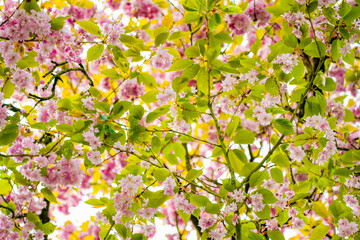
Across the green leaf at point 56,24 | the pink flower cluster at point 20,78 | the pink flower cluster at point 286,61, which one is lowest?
the pink flower cluster at point 286,61

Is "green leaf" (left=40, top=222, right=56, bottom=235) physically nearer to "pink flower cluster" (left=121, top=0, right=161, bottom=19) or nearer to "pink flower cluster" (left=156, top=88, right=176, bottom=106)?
"pink flower cluster" (left=156, top=88, right=176, bottom=106)

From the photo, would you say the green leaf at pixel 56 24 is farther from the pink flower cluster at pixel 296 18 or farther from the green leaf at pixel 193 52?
the pink flower cluster at pixel 296 18

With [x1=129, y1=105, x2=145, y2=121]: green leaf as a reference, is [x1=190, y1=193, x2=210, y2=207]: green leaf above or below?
below

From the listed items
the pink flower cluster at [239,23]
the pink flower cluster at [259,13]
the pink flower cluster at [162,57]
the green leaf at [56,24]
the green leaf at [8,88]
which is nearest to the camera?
the green leaf at [56,24]

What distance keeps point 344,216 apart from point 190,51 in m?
1.34

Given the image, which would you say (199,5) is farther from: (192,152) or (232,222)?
(192,152)

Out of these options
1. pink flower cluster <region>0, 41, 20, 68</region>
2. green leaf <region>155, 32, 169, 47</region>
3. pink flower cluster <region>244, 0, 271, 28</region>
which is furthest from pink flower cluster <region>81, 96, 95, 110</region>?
pink flower cluster <region>244, 0, 271, 28</region>

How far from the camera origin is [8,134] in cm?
183

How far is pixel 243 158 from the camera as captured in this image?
1.82 m

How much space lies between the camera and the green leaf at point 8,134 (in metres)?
1.81

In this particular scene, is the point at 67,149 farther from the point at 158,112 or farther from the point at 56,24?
the point at 56,24

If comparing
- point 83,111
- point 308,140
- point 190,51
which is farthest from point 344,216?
Answer: point 83,111

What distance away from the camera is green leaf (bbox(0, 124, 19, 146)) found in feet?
5.94

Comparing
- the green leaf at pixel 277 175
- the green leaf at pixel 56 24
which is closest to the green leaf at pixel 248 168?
the green leaf at pixel 277 175
